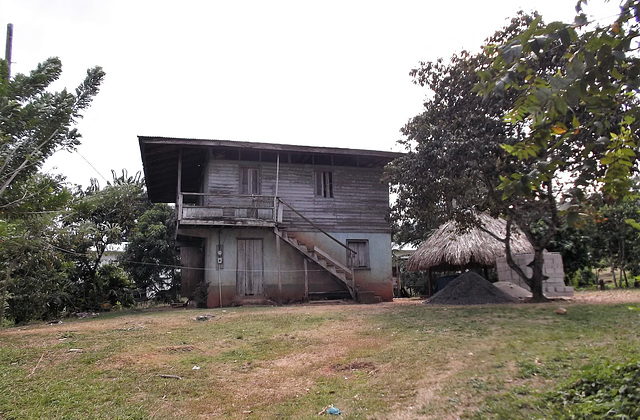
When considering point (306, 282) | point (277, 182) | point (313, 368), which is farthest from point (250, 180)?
point (313, 368)

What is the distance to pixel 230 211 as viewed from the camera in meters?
15.3

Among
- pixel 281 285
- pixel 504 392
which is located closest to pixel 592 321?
pixel 504 392

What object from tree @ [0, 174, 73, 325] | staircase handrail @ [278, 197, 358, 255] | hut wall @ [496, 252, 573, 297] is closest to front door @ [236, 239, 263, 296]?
staircase handrail @ [278, 197, 358, 255]

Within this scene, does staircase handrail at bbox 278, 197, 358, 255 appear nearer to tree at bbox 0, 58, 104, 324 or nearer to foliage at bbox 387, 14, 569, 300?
foliage at bbox 387, 14, 569, 300

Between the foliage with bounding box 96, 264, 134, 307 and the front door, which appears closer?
the front door

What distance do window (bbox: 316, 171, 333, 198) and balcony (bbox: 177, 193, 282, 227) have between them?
205 centimetres

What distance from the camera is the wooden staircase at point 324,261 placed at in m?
15.3

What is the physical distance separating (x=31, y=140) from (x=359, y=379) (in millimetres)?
5496

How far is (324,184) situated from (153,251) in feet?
37.2

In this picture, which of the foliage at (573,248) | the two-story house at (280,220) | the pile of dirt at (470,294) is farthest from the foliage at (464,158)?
the foliage at (573,248)

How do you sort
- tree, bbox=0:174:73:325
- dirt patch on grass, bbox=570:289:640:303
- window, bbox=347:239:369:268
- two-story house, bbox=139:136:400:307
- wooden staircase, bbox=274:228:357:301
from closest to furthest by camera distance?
tree, bbox=0:174:73:325 < dirt patch on grass, bbox=570:289:640:303 < two-story house, bbox=139:136:400:307 < wooden staircase, bbox=274:228:357:301 < window, bbox=347:239:369:268

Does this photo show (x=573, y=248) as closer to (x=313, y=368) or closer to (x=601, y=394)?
(x=313, y=368)

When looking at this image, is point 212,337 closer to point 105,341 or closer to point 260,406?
point 105,341

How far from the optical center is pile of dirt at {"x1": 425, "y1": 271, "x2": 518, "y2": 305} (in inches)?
488
